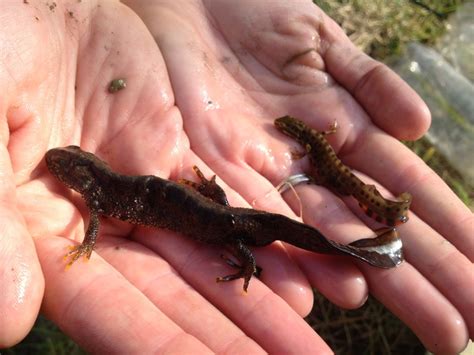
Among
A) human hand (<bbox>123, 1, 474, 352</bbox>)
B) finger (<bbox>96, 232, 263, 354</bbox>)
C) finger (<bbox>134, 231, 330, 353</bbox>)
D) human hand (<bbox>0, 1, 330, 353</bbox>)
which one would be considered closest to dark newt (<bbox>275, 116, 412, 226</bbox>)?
human hand (<bbox>123, 1, 474, 352</bbox>)

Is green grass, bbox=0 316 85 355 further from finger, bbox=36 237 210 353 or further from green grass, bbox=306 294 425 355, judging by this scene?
green grass, bbox=306 294 425 355

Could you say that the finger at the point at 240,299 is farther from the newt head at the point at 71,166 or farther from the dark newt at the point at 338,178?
the dark newt at the point at 338,178

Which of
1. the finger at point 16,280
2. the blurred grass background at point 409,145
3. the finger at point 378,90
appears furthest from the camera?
the blurred grass background at point 409,145

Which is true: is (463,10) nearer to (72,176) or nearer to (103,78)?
(103,78)

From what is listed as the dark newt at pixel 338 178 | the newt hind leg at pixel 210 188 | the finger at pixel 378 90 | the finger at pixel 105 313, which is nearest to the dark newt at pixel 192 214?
the newt hind leg at pixel 210 188

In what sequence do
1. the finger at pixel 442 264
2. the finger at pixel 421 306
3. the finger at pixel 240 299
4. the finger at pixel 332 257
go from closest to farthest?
the finger at pixel 240 299, the finger at pixel 421 306, the finger at pixel 442 264, the finger at pixel 332 257

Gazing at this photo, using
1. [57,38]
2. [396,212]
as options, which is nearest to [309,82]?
[396,212]
